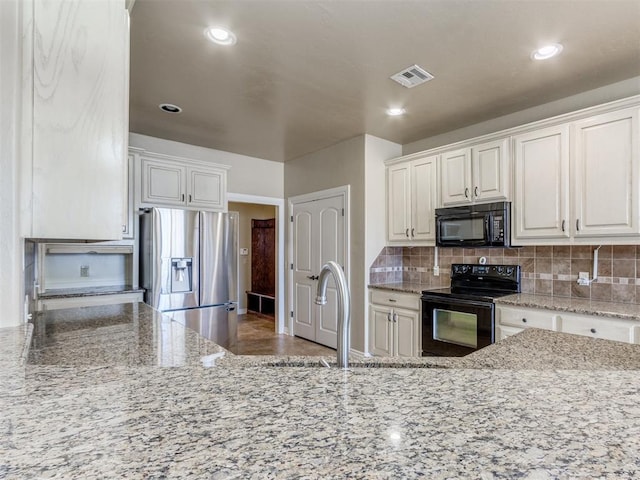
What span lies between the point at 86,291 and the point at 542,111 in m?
4.37

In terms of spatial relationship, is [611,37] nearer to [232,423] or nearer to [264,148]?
[232,423]

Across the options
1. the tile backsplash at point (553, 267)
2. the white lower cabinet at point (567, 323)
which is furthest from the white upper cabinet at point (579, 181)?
the white lower cabinet at point (567, 323)

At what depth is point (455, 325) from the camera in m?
2.94

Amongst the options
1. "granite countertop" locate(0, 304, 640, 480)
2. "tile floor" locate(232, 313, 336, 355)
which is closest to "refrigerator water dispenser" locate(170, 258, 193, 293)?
"tile floor" locate(232, 313, 336, 355)

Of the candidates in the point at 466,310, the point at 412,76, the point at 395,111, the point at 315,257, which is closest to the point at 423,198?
the point at 395,111

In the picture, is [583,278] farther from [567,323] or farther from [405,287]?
[405,287]

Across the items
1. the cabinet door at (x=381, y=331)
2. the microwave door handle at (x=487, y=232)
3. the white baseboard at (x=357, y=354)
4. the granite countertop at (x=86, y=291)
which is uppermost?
the microwave door handle at (x=487, y=232)

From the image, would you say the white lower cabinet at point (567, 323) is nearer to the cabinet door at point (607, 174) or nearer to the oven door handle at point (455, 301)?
the oven door handle at point (455, 301)

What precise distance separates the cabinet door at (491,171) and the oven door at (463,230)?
0.19 metres

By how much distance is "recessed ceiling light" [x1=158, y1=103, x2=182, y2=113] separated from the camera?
300 cm

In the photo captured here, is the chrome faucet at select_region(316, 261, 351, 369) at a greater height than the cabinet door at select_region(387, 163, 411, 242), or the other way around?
the cabinet door at select_region(387, 163, 411, 242)

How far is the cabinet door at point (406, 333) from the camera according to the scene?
324cm

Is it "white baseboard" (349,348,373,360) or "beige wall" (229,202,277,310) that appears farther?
"beige wall" (229,202,277,310)

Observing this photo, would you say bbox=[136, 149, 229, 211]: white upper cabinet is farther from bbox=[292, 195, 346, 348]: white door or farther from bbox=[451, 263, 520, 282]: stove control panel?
bbox=[451, 263, 520, 282]: stove control panel
